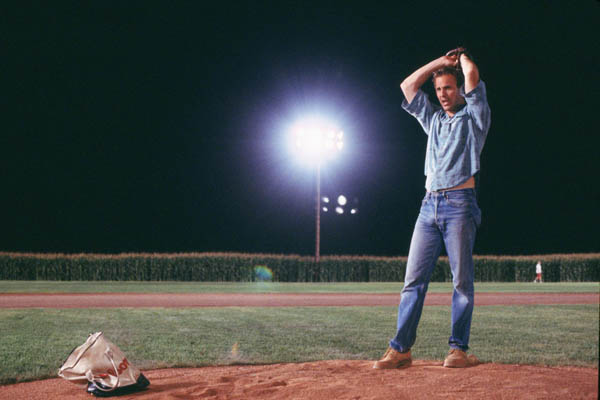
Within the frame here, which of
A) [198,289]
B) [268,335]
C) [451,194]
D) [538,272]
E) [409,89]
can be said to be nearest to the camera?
[451,194]

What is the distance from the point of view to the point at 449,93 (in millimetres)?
4246

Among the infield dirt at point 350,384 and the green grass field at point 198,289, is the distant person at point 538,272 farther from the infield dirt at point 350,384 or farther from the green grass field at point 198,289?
the infield dirt at point 350,384

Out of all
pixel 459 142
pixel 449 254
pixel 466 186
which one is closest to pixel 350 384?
pixel 449 254

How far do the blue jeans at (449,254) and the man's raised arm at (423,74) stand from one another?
31.2 inches

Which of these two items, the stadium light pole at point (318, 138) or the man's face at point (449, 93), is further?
the stadium light pole at point (318, 138)

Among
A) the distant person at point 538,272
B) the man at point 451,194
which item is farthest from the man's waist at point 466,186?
the distant person at point 538,272

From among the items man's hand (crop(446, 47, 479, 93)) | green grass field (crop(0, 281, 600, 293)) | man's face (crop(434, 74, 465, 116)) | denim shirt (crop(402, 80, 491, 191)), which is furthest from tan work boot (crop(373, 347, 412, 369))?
green grass field (crop(0, 281, 600, 293))

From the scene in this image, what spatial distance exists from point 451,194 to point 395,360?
4.36 ft

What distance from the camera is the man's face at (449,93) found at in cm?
423

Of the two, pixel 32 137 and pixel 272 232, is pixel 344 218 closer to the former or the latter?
pixel 272 232

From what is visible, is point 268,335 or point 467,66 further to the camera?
point 268,335

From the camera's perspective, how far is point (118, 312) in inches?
415

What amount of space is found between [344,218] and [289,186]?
407 cm

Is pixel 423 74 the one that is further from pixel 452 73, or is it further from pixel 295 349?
pixel 295 349
